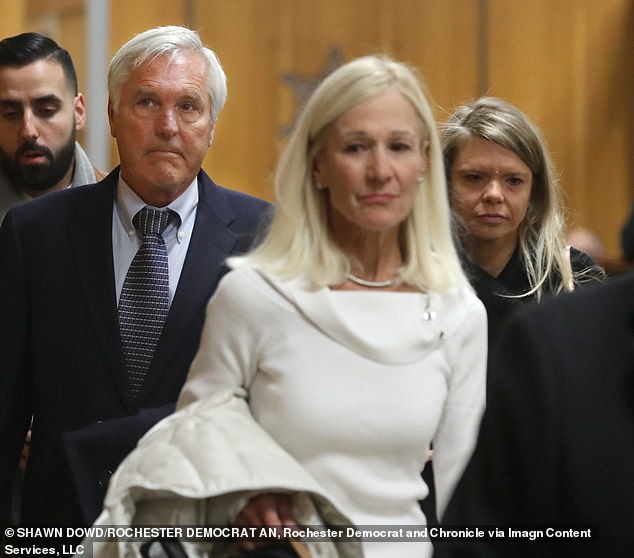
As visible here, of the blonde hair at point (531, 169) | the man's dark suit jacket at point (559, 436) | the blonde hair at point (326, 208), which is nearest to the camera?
the man's dark suit jacket at point (559, 436)

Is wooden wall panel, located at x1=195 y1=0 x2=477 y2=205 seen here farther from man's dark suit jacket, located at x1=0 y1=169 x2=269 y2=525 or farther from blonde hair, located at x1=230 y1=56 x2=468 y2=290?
blonde hair, located at x1=230 y1=56 x2=468 y2=290

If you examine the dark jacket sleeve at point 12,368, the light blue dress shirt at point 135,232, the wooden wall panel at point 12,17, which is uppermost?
the wooden wall panel at point 12,17

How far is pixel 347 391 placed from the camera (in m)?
2.03

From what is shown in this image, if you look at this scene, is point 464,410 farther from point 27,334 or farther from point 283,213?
point 27,334

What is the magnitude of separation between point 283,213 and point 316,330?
23cm

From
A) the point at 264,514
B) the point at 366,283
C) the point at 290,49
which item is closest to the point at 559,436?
the point at 264,514

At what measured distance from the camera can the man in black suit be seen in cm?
272

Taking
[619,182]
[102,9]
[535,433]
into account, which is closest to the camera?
[535,433]

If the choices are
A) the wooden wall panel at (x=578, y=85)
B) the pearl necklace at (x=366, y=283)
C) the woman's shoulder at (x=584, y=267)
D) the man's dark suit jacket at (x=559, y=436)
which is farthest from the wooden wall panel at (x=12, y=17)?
the man's dark suit jacket at (x=559, y=436)

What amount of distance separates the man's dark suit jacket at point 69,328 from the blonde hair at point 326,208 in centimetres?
54

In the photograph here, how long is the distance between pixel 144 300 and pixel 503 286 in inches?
32.1

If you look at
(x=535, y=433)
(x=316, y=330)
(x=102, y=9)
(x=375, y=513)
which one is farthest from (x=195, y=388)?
(x=102, y=9)

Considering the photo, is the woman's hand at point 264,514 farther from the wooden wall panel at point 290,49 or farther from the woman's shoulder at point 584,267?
the wooden wall panel at point 290,49

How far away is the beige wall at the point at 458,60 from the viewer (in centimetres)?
707
